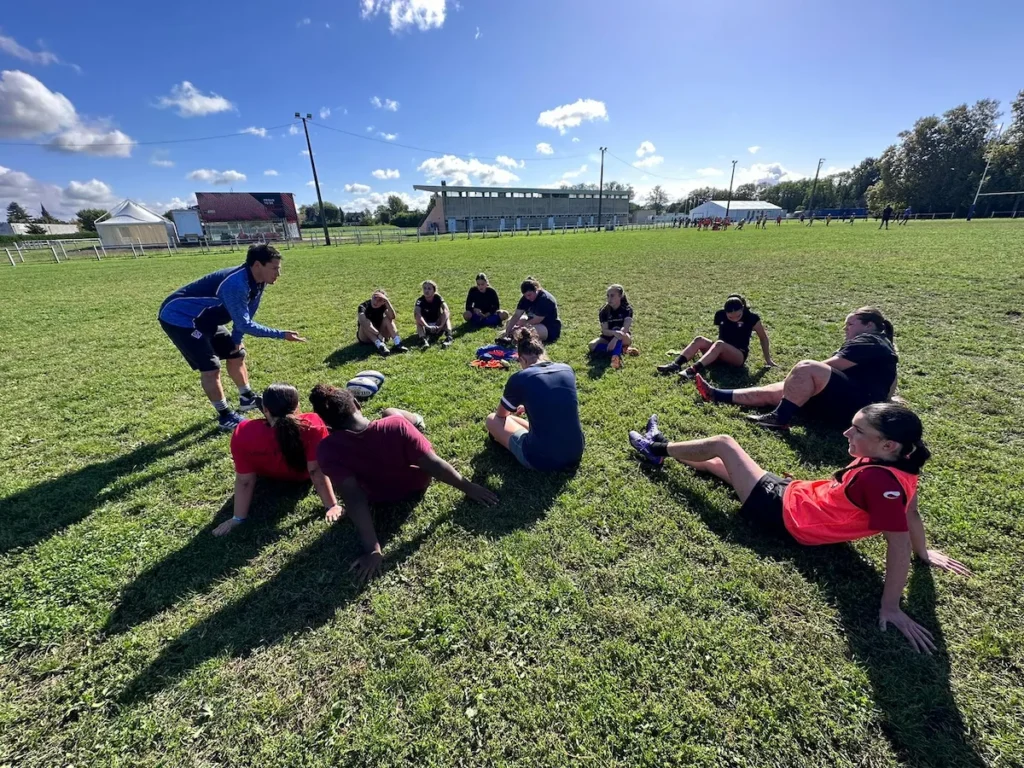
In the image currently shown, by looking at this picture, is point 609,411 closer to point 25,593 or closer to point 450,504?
point 450,504

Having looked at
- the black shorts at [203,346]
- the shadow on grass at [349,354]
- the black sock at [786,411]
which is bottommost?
the shadow on grass at [349,354]

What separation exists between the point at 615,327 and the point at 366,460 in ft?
16.5

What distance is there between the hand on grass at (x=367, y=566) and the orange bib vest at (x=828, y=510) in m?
2.89

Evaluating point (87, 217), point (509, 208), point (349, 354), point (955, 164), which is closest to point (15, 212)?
point (87, 217)

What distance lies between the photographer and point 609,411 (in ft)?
16.8

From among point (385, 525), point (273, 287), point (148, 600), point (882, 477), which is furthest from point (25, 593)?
point (273, 287)

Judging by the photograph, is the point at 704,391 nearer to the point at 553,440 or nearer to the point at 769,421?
the point at 769,421

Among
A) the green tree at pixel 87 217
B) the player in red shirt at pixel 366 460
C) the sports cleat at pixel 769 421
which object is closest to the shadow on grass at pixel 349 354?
the player in red shirt at pixel 366 460

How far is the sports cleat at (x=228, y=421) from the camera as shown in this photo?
16.5ft

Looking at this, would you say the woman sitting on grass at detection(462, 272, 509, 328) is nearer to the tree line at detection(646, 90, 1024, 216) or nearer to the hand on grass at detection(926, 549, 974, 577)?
the hand on grass at detection(926, 549, 974, 577)

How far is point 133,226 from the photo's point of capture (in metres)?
49.1

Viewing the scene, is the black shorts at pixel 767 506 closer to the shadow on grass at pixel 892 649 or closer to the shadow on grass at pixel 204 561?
the shadow on grass at pixel 892 649

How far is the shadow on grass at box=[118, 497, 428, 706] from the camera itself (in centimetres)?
245

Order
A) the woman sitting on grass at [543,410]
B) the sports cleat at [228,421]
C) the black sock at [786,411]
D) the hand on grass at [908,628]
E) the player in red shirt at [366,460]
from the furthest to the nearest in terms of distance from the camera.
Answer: the sports cleat at [228,421], the black sock at [786,411], the woman sitting on grass at [543,410], the player in red shirt at [366,460], the hand on grass at [908,628]
